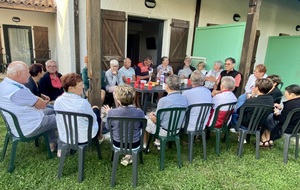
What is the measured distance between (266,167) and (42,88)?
3.27 m

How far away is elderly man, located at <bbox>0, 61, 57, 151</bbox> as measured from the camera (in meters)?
1.93

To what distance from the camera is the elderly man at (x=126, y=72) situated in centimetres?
407

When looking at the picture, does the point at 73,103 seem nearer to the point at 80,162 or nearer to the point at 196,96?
the point at 80,162

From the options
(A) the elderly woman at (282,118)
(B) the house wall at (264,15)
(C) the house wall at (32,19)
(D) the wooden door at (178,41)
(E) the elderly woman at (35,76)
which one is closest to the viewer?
(A) the elderly woman at (282,118)

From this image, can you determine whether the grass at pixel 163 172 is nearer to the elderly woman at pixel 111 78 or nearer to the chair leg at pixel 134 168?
the chair leg at pixel 134 168

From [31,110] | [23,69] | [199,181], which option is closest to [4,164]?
[31,110]

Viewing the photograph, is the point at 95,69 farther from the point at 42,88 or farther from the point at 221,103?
the point at 221,103

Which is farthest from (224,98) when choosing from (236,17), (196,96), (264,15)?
(264,15)

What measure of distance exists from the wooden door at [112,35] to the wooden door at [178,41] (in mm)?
1406

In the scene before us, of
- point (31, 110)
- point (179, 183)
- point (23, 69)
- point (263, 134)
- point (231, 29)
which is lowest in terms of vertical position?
point (179, 183)

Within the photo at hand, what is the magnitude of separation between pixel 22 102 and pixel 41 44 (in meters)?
7.18

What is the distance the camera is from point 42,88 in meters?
3.00

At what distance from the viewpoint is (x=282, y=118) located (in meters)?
2.56

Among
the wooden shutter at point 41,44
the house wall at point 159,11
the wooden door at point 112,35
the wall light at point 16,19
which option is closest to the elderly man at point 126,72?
the wooden door at point 112,35
